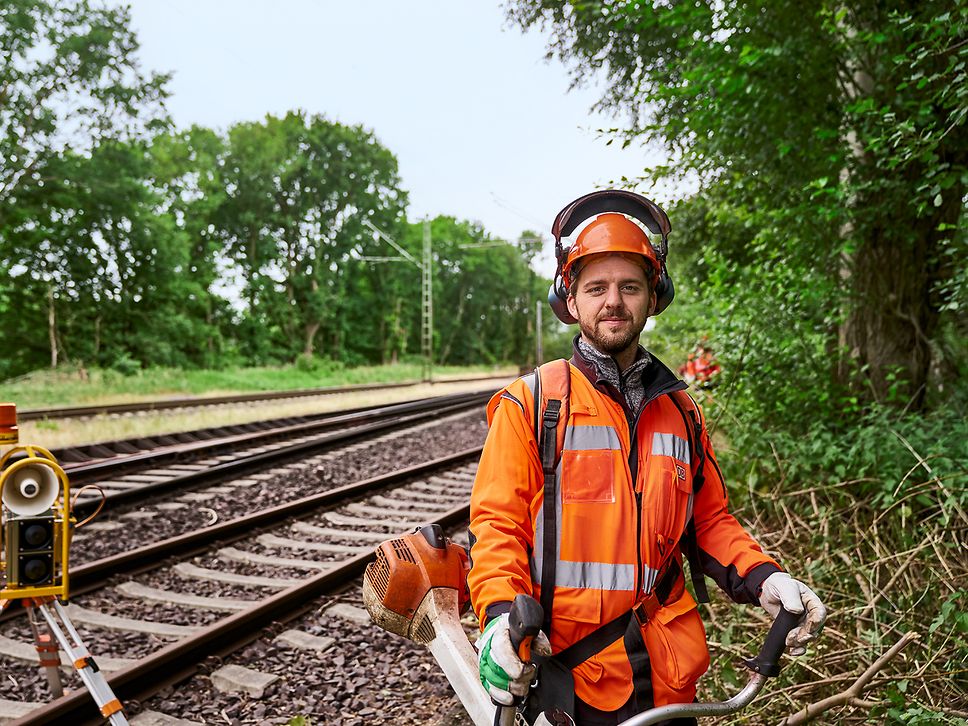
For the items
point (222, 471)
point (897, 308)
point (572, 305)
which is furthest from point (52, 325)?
point (572, 305)

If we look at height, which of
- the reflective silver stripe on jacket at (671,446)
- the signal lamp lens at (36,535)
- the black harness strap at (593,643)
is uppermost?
the reflective silver stripe on jacket at (671,446)

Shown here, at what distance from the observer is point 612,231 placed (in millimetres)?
1887

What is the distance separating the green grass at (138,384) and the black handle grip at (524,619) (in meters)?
16.8

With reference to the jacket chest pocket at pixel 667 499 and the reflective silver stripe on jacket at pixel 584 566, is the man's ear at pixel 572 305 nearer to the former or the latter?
the reflective silver stripe on jacket at pixel 584 566

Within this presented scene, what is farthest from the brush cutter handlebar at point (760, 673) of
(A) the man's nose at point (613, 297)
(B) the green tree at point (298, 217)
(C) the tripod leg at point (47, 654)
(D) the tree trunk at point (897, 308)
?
(B) the green tree at point (298, 217)

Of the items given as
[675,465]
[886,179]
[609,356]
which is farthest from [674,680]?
[886,179]

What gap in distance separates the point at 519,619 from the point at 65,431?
12.0 metres

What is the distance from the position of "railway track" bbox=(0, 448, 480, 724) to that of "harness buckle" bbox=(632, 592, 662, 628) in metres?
1.50

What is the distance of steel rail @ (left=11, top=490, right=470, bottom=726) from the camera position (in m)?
3.14

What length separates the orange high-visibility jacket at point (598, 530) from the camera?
1669 millimetres

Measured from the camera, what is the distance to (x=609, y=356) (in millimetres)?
1896

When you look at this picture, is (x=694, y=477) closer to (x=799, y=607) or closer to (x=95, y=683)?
(x=799, y=607)

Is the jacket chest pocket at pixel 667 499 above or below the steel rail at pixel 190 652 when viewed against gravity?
above

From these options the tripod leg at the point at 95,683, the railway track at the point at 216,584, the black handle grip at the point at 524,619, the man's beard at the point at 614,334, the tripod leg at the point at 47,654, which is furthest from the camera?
the railway track at the point at 216,584
